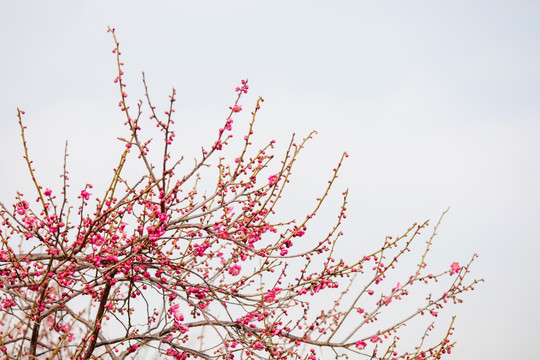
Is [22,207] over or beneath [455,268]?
beneath

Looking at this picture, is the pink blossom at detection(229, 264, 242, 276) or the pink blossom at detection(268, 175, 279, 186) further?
the pink blossom at detection(229, 264, 242, 276)

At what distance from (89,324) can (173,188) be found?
274 cm

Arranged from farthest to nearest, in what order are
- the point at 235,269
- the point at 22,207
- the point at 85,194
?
the point at 235,269 → the point at 22,207 → the point at 85,194

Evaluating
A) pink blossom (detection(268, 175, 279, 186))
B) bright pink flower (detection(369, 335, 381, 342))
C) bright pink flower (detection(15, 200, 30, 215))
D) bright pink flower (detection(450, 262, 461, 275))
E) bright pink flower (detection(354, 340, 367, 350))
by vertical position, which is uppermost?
bright pink flower (detection(450, 262, 461, 275))

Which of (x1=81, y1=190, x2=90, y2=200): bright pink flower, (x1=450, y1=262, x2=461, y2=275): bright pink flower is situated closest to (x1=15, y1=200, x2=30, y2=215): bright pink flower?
(x1=81, y1=190, x2=90, y2=200): bright pink flower

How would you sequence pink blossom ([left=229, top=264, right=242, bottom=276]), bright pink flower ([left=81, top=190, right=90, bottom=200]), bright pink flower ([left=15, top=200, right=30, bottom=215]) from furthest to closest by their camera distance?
pink blossom ([left=229, top=264, right=242, bottom=276]), bright pink flower ([left=15, top=200, right=30, bottom=215]), bright pink flower ([left=81, top=190, right=90, bottom=200])

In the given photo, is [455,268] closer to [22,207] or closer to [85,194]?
[85,194]

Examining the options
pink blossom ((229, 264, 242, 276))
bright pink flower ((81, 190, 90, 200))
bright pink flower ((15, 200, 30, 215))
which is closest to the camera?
bright pink flower ((81, 190, 90, 200))

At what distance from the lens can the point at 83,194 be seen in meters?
5.14

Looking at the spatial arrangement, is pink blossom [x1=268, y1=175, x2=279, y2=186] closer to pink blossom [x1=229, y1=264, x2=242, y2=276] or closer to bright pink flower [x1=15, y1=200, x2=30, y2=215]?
pink blossom [x1=229, y1=264, x2=242, y2=276]

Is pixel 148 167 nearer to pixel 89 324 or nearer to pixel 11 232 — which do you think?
pixel 11 232

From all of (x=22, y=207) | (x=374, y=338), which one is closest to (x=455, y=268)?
(x=374, y=338)

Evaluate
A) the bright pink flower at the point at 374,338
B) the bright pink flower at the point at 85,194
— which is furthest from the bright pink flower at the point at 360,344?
the bright pink flower at the point at 85,194

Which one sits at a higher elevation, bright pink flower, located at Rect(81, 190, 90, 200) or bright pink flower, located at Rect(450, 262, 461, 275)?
bright pink flower, located at Rect(450, 262, 461, 275)
